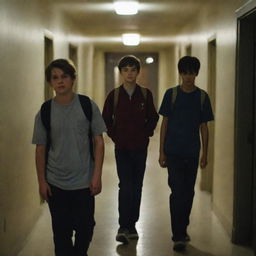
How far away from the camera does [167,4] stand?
6262 millimetres

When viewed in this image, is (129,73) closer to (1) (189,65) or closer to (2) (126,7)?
(1) (189,65)

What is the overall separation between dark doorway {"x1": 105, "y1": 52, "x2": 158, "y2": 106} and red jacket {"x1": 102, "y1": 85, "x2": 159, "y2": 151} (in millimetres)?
11626

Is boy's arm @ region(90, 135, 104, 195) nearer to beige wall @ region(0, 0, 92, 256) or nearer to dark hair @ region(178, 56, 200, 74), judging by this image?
beige wall @ region(0, 0, 92, 256)

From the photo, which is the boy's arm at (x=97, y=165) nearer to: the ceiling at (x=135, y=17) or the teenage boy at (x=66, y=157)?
the teenage boy at (x=66, y=157)

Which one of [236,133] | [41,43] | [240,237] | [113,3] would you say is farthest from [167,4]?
[240,237]

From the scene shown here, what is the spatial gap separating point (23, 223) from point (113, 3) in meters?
3.06

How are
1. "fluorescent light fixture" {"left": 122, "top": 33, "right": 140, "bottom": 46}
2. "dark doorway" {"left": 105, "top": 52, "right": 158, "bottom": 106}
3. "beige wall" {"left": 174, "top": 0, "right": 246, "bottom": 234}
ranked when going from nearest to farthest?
"beige wall" {"left": 174, "top": 0, "right": 246, "bottom": 234} < "fluorescent light fixture" {"left": 122, "top": 33, "right": 140, "bottom": 46} < "dark doorway" {"left": 105, "top": 52, "right": 158, "bottom": 106}

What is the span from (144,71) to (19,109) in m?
12.0

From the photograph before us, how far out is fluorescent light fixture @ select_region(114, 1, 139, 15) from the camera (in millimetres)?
6051

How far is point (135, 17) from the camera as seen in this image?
7.57m

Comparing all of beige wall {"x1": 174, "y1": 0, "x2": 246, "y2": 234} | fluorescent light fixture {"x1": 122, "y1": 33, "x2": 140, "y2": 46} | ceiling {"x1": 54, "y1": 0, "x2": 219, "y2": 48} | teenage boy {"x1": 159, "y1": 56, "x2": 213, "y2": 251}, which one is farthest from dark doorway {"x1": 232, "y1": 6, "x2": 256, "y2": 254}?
fluorescent light fixture {"x1": 122, "y1": 33, "x2": 140, "y2": 46}

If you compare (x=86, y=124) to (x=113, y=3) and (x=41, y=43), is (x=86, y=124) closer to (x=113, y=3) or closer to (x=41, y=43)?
(x=41, y=43)

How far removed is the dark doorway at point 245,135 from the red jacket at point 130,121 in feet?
2.22

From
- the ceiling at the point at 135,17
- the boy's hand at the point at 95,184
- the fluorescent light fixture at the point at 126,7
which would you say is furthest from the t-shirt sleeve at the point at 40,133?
the fluorescent light fixture at the point at 126,7
